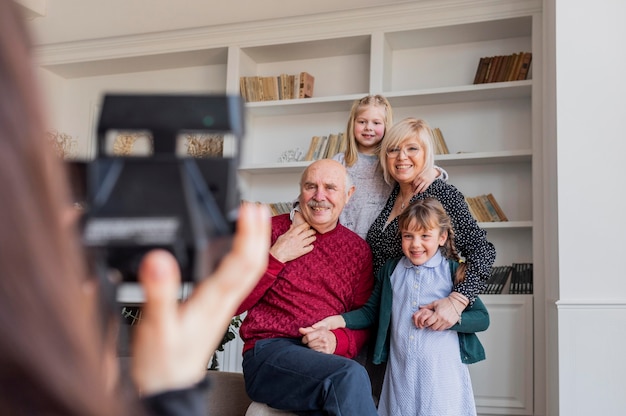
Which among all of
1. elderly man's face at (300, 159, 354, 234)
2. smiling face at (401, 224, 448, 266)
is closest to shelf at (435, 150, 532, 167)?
smiling face at (401, 224, 448, 266)

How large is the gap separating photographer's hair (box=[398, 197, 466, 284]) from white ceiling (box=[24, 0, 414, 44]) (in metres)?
2.56

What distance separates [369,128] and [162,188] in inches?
94.9

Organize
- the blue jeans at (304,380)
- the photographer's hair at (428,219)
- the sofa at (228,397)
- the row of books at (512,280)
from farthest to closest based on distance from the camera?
the row of books at (512,280) < the sofa at (228,397) < the photographer's hair at (428,219) < the blue jeans at (304,380)

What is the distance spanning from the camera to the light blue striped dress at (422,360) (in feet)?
8.11

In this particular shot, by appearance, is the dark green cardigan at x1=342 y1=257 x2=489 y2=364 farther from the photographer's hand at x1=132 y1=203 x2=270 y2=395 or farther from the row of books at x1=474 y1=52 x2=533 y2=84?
the row of books at x1=474 y1=52 x2=533 y2=84

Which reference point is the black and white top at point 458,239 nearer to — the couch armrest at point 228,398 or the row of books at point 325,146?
the couch armrest at point 228,398

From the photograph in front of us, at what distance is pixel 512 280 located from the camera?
4547 mm

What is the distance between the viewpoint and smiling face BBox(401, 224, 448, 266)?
2523 millimetres

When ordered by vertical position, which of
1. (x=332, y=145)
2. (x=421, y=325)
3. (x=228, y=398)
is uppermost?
(x=332, y=145)

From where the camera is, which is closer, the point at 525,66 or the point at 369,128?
the point at 369,128

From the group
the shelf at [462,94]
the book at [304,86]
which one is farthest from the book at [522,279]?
the book at [304,86]

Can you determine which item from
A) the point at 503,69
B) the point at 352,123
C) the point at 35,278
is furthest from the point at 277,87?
the point at 35,278

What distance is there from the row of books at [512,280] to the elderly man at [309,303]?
2.14 m

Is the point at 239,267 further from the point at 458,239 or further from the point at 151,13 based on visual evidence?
the point at 151,13
